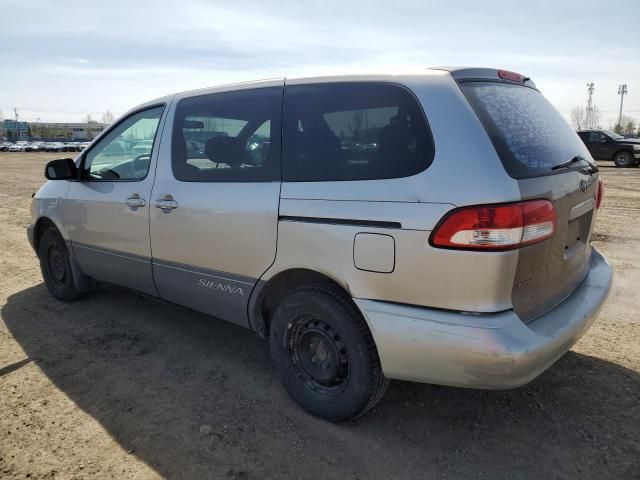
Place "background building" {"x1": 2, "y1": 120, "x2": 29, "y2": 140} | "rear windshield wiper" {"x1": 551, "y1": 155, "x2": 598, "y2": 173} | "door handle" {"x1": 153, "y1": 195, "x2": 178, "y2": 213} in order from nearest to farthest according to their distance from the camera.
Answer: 1. "rear windshield wiper" {"x1": 551, "y1": 155, "x2": 598, "y2": 173}
2. "door handle" {"x1": 153, "y1": 195, "x2": 178, "y2": 213}
3. "background building" {"x1": 2, "y1": 120, "x2": 29, "y2": 140}

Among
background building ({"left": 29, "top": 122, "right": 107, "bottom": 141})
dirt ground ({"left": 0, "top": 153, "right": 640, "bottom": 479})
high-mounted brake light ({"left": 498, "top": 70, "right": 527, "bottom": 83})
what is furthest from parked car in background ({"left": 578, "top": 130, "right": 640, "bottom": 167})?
background building ({"left": 29, "top": 122, "right": 107, "bottom": 141})

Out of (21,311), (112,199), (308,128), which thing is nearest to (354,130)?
(308,128)

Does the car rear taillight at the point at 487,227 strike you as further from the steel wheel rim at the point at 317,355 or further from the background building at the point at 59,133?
the background building at the point at 59,133

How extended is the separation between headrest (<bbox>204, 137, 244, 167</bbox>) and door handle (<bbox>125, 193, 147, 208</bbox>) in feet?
2.26

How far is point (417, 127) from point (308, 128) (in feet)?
2.23

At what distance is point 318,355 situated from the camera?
282 cm

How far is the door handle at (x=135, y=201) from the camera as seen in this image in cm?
358

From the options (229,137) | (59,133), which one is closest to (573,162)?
(229,137)

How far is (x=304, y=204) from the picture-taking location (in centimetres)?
264

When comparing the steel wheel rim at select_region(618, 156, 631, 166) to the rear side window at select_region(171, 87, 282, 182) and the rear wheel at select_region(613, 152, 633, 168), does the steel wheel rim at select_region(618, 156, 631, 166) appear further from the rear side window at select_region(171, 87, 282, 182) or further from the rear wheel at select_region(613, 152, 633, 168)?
the rear side window at select_region(171, 87, 282, 182)

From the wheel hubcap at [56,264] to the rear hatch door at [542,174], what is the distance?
411cm

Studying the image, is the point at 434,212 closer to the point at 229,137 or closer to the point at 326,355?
the point at 326,355

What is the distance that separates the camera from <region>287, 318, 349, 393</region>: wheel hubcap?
2.66 metres

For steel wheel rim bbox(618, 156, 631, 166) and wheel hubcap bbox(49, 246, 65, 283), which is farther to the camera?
steel wheel rim bbox(618, 156, 631, 166)
